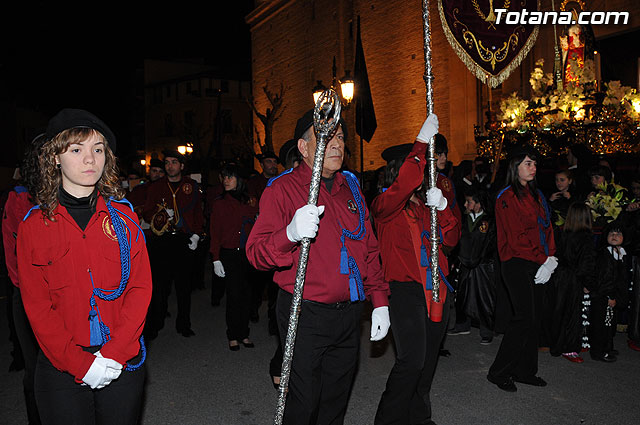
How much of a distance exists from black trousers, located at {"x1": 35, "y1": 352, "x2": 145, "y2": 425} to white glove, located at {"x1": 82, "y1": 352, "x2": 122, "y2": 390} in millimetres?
92

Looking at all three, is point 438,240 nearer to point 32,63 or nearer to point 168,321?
point 168,321

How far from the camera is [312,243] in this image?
127 inches

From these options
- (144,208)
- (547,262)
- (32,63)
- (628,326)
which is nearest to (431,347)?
(547,262)

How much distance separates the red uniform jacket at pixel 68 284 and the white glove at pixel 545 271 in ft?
12.4

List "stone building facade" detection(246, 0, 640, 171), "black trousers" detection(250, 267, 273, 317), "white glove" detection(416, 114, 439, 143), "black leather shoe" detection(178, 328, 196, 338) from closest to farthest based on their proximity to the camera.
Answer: "white glove" detection(416, 114, 439, 143) → "black leather shoe" detection(178, 328, 196, 338) → "black trousers" detection(250, 267, 273, 317) → "stone building facade" detection(246, 0, 640, 171)

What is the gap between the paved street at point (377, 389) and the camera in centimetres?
469

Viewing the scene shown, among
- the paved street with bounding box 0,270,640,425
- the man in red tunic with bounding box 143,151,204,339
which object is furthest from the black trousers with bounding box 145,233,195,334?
the paved street with bounding box 0,270,640,425

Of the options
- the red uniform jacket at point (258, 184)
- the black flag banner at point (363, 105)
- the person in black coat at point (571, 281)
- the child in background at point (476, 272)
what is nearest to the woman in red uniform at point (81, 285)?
the person in black coat at point (571, 281)

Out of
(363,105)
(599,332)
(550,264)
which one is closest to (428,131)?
(550,264)

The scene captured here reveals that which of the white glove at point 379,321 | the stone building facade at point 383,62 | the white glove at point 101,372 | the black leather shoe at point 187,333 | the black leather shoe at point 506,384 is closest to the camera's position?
the white glove at point 101,372

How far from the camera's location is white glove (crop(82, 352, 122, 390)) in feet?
7.80

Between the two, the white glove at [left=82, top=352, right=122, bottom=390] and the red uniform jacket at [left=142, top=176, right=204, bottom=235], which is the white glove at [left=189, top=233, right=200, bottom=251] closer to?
the red uniform jacket at [left=142, top=176, right=204, bottom=235]

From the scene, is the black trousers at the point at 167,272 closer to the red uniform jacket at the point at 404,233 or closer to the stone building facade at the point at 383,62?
the red uniform jacket at the point at 404,233

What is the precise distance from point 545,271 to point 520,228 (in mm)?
444
